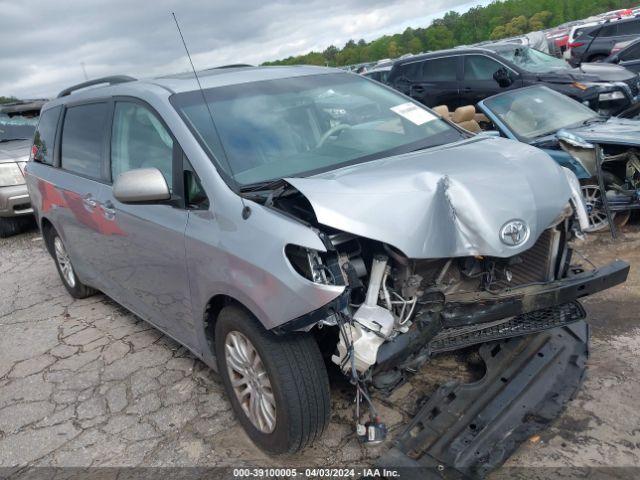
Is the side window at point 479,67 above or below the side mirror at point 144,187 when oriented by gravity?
below

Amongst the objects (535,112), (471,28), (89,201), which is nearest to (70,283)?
(89,201)

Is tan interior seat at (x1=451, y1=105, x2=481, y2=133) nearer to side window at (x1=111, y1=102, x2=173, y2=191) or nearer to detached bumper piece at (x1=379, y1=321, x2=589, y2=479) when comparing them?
detached bumper piece at (x1=379, y1=321, x2=589, y2=479)

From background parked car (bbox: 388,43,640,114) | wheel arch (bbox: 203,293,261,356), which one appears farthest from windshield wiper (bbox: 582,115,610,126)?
wheel arch (bbox: 203,293,261,356)

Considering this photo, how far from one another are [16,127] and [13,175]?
2182mm

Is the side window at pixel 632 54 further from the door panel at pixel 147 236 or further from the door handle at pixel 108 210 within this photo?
the door handle at pixel 108 210

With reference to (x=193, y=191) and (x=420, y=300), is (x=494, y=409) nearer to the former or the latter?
(x=420, y=300)

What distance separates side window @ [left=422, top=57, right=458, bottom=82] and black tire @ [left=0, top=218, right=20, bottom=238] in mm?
7886

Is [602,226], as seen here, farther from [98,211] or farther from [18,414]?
[18,414]

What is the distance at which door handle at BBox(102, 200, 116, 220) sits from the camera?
3.64 metres

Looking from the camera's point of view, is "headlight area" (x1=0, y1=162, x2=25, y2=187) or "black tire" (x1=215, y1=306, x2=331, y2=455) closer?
"black tire" (x1=215, y1=306, x2=331, y2=455)

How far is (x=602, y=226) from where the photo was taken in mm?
5371

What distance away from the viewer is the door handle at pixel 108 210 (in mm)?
3637

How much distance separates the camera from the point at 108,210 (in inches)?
145

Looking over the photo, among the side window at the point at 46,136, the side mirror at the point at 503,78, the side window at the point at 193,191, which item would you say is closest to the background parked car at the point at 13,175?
the side window at the point at 46,136
